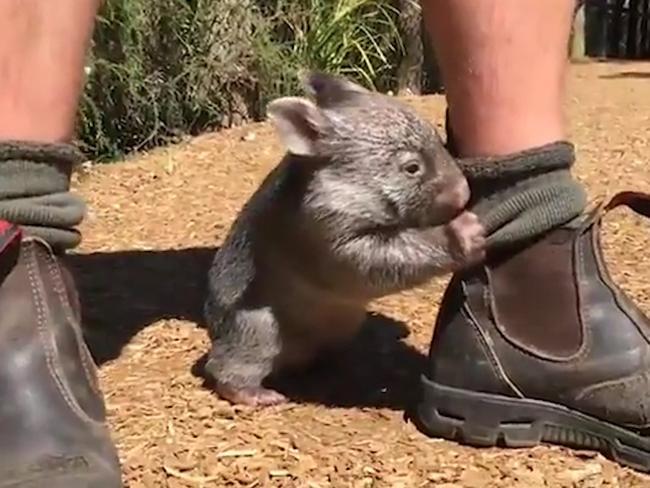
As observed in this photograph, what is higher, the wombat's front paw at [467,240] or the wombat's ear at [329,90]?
the wombat's ear at [329,90]

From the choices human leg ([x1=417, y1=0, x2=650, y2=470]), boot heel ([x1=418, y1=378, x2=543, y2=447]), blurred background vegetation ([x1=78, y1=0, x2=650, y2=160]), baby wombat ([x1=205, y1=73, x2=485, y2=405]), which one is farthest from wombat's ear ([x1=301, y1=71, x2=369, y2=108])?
blurred background vegetation ([x1=78, y1=0, x2=650, y2=160])

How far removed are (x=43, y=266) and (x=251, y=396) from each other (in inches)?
21.3

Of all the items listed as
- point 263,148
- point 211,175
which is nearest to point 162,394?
point 211,175

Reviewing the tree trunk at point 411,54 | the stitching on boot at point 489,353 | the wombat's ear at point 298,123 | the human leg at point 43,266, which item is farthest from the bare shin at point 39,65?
the tree trunk at point 411,54

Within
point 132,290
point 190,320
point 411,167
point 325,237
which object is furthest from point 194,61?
point 325,237

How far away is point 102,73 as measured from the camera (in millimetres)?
6398

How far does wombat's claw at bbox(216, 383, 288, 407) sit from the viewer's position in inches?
101

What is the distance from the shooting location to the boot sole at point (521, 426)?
2.32 m

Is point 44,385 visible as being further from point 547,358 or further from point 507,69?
point 507,69

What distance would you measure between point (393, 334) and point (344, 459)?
0.68 meters

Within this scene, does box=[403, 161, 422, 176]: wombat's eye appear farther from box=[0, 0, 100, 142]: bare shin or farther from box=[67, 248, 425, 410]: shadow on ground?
box=[0, 0, 100, 142]: bare shin

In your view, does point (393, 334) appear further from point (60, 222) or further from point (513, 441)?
point (60, 222)

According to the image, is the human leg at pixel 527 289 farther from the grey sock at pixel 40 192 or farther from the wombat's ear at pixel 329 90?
the grey sock at pixel 40 192

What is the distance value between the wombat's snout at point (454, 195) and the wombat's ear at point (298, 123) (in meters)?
0.27
